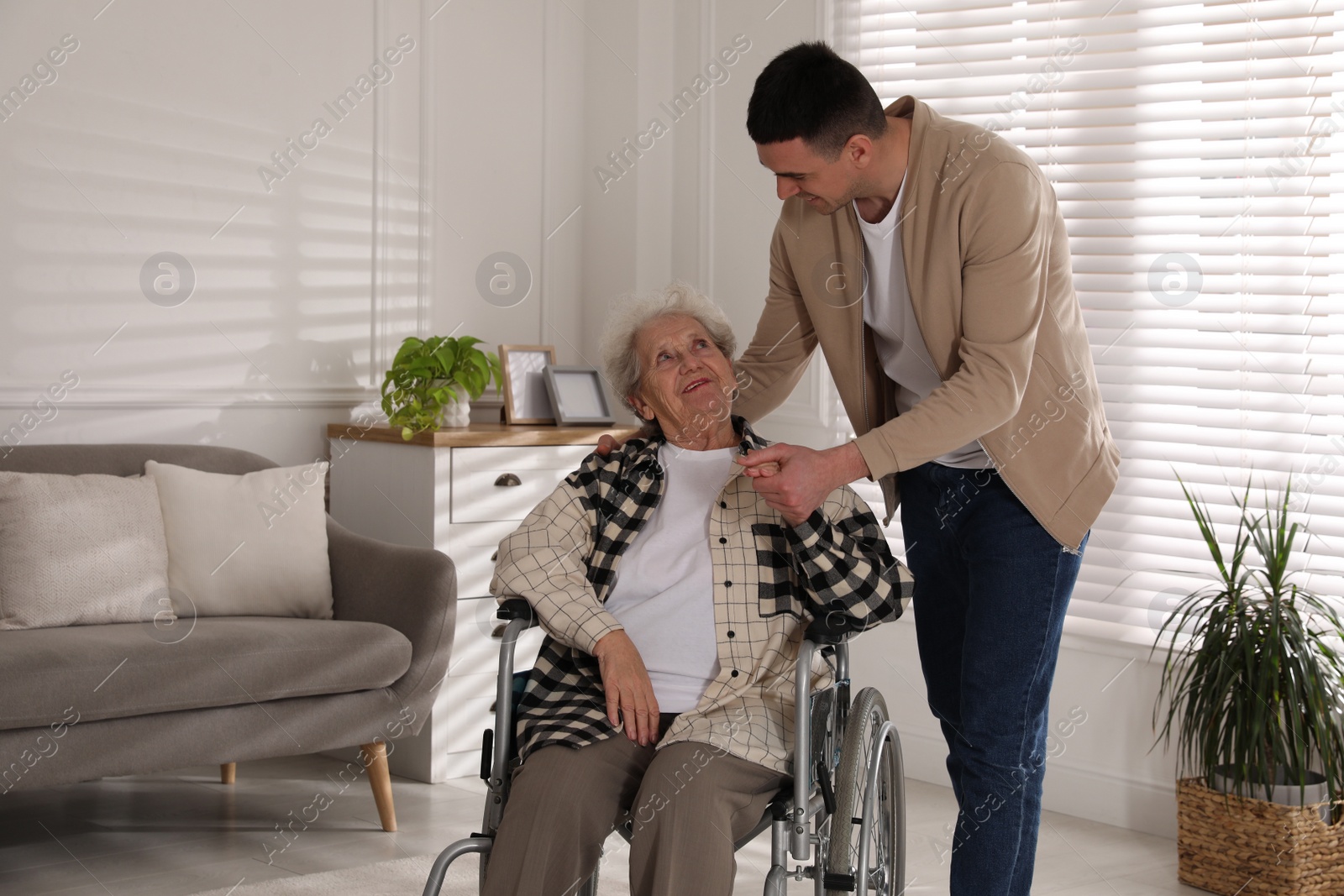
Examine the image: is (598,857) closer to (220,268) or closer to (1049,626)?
(1049,626)

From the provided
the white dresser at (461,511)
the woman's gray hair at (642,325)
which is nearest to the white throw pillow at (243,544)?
the white dresser at (461,511)

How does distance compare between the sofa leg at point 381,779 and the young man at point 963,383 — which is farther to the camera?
the sofa leg at point 381,779

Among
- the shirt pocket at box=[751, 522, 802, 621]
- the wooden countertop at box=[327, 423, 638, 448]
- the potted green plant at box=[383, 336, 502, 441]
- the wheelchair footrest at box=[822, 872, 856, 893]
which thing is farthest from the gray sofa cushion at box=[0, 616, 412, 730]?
the wheelchair footrest at box=[822, 872, 856, 893]

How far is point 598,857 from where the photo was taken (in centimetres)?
169

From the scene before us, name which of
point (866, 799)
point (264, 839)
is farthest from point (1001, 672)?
point (264, 839)

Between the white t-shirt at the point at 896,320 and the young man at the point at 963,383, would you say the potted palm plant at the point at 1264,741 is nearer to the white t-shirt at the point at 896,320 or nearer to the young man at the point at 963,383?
the young man at the point at 963,383

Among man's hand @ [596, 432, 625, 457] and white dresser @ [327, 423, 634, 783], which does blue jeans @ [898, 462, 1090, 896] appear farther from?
white dresser @ [327, 423, 634, 783]

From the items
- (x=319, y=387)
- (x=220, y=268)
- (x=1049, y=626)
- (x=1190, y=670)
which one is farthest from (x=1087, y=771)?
(x=220, y=268)

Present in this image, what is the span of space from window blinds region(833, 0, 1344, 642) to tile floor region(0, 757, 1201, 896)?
60 centimetres

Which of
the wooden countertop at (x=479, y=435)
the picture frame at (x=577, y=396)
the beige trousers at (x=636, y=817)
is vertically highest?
the picture frame at (x=577, y=396)

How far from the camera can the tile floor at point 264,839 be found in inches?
105

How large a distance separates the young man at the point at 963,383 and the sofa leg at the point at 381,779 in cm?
148

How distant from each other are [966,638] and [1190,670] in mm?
1125

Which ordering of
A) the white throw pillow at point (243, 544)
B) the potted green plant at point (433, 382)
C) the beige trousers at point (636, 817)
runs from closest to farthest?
Answer: the beige trousers at point (636, 817) < the white throw pillow at point (243, 544) < the potted green plant at point (433, 382)
